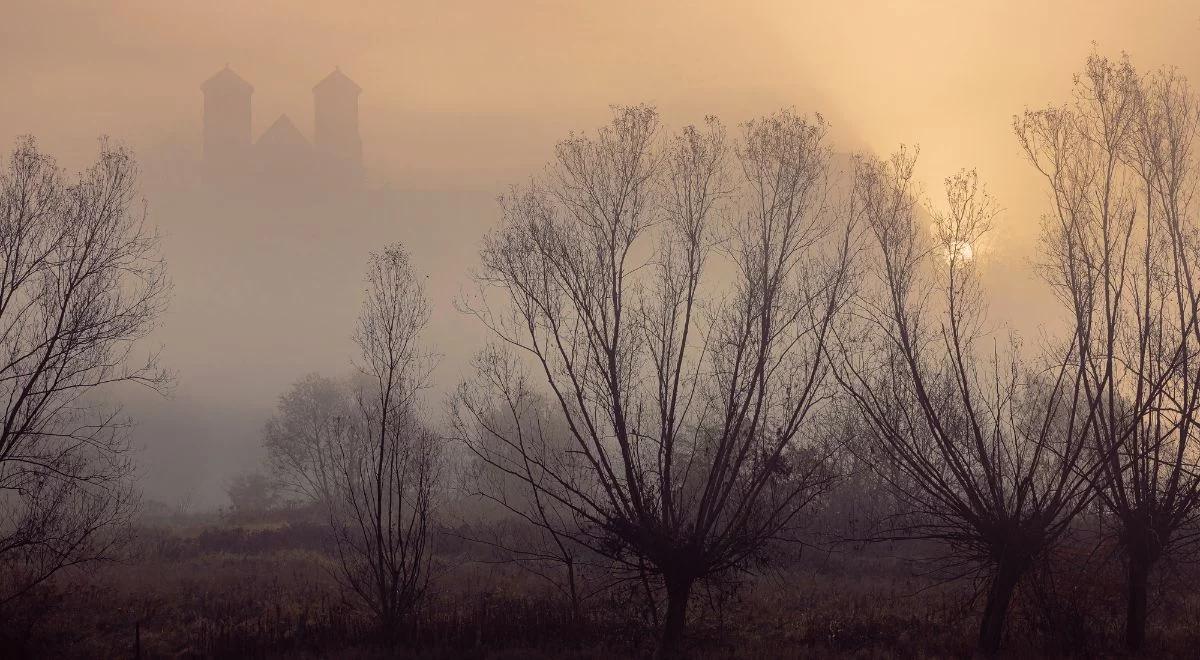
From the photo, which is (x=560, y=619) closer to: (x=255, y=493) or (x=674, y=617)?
(x=674, y=617)

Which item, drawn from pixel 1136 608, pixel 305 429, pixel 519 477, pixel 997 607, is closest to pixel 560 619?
pixel 519 477

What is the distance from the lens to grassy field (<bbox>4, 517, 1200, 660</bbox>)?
14.9 meters

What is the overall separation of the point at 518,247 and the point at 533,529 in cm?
2437

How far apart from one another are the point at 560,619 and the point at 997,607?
834 centimetres

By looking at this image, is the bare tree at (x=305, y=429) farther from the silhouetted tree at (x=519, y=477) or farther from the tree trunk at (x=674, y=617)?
the tree trunk at (x=674, y=617)

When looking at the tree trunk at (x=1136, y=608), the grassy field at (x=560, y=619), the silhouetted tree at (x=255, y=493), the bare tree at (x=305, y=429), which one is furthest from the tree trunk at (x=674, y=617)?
the silhouetted tree at (x=255, y=493)

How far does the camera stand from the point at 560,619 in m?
17.2

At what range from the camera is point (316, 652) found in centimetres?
1587

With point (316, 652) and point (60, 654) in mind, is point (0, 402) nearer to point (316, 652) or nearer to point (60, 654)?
point (60, 654)

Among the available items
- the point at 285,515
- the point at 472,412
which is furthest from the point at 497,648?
the point at 285,515

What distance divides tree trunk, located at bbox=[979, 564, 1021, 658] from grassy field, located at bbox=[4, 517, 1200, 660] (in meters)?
0.43

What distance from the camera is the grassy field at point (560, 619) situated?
49.0 feet

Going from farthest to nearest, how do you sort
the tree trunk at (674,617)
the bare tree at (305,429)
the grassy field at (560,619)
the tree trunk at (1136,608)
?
the bare tree at (305,429) < the grassy field at (560,619) < the tree trunk at (1136,608) < the tree trunk at (674,617)

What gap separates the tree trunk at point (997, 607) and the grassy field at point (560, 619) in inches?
16.8
